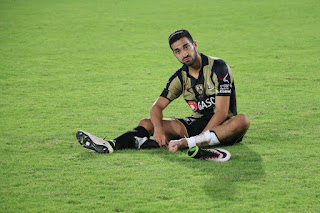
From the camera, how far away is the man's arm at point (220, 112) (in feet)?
→ 23.6

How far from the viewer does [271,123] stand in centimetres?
870

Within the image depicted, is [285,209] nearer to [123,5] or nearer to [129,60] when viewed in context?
[129,60]

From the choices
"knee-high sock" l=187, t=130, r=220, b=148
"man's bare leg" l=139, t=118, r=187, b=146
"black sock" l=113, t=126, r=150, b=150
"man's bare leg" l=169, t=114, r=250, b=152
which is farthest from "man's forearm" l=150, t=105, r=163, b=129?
"knee-high sock" l=187, t=130, r=220, b=148

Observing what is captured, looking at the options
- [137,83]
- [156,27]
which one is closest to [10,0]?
[156,27]

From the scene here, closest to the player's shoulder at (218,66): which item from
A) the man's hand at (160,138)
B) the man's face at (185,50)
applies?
the man's face at (185,50)

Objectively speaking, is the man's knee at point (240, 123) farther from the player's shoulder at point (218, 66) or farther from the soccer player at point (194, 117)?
A: the player's shoulder at point (218, 66)

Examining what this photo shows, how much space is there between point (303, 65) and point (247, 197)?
9.61 meters

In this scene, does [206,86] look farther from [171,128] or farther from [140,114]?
[140,114]

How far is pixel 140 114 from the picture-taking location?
32.0 ft

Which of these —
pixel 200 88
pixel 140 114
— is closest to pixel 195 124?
pixel 200 88

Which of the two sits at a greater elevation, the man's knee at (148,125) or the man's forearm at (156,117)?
the man's forearm at (156,117)

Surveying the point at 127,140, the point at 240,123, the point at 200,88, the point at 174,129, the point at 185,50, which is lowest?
the point at 127,140

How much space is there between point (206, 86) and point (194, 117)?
1.67 feet

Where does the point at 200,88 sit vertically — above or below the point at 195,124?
above
